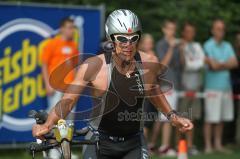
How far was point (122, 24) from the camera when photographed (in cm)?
662

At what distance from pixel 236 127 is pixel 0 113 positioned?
4.88m

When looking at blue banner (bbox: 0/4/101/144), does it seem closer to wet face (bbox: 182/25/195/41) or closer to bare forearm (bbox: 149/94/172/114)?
wet face (bbox: 182/25/195/41)

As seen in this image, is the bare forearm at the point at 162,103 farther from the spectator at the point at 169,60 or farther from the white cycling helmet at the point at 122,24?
the spectator at the point at 169,60

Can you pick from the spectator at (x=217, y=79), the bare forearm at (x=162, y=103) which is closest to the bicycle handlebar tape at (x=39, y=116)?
the bare forearm at (x=162, y=103)

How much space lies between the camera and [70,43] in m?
12.0

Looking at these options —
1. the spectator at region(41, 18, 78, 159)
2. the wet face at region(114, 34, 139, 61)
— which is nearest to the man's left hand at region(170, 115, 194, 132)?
the wet face at region(114, 34, 139, 61)

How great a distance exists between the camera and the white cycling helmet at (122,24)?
6.61 meters

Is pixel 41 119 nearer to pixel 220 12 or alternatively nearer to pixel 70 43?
pixel 70 43

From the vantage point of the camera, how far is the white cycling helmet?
6.61m

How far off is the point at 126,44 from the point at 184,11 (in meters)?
8.57

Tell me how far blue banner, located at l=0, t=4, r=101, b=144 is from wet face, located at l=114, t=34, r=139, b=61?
5651 millimetres

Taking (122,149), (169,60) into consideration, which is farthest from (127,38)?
(169,60)

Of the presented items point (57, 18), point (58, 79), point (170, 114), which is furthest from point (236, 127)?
point (170, 114)

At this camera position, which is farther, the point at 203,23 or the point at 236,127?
the point at 203,23
